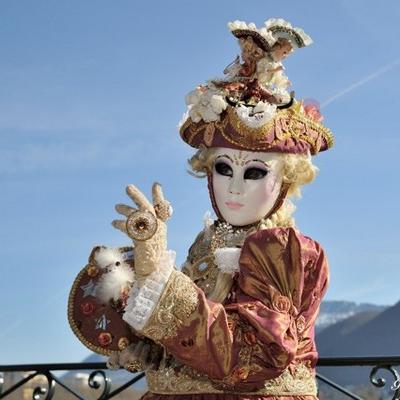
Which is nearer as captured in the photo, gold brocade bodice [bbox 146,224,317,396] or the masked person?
the masked person

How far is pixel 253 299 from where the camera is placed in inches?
115

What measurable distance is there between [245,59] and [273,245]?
2.91ft

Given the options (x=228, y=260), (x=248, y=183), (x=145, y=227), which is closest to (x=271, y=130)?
(x=248, y=183)

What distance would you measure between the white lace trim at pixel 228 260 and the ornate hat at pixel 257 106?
40cm

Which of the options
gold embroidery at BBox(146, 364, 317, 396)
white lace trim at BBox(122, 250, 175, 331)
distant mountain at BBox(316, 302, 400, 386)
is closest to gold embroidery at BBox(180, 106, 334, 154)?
white lace trim at BBox(122, 250, 175, 331)

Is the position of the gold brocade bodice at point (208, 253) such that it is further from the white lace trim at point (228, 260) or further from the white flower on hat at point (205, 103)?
the white flower on hat at point (205, 103)

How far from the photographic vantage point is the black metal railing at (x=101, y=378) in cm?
357

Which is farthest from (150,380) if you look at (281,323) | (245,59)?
(245,59)

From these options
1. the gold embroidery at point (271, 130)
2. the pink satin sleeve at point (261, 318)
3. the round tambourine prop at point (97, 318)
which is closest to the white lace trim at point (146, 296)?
the pink satin sleeve at point (261, 318)

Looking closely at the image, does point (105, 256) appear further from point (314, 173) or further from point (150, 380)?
point (314, 173)

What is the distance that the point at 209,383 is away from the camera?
2.95m

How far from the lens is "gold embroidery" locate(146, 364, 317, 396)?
116 inches

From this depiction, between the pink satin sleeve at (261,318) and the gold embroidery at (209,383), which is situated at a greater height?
the pink satin sleeve at (261,318)

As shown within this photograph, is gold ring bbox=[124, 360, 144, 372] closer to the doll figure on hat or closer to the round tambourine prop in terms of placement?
the round tambourine prop
